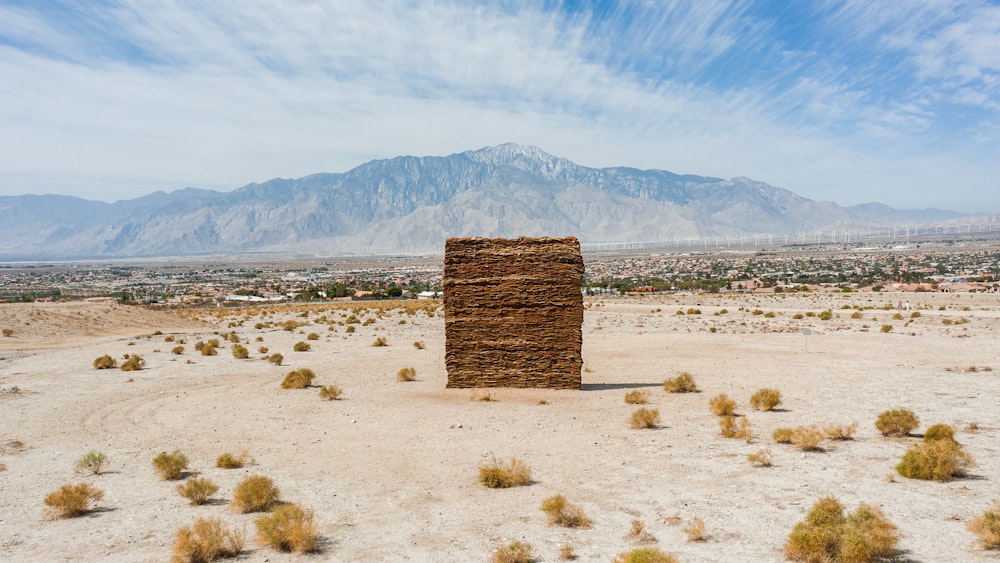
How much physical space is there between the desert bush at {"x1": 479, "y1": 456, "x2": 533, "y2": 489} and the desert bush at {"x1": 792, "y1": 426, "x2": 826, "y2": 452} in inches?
180

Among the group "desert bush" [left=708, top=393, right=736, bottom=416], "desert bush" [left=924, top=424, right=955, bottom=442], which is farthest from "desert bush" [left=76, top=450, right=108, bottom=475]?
"desert bush" [left=924, top=424, right=955, bottom=442]

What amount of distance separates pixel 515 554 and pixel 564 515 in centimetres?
126

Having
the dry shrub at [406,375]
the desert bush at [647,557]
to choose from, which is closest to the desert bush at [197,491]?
the desert bush at [647,557]

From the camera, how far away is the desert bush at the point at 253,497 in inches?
351

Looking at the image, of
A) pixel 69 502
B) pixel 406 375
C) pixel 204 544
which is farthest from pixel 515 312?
pixel 204 544

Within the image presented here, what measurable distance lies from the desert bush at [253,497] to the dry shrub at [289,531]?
0.82 meters

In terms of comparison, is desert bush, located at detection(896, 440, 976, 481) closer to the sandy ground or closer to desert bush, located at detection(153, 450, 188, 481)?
the sandy ground

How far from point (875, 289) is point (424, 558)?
68.1 m

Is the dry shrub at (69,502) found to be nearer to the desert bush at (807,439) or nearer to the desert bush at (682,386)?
the desert bush at (807,439)

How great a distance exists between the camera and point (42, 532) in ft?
27.4

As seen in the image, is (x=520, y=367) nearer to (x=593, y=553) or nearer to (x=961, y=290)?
(x=593, y=553)

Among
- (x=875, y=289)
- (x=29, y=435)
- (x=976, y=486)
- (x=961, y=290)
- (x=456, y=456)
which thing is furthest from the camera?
(x=875, y=289)

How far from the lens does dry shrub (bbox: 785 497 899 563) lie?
6930mm

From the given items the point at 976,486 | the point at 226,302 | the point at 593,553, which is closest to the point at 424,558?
the point at 593,553
